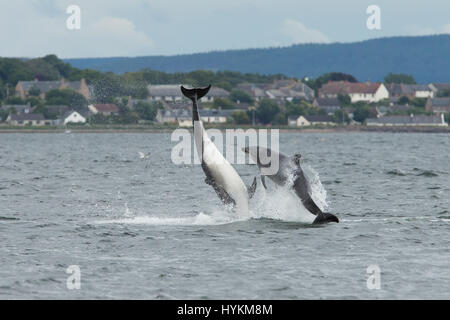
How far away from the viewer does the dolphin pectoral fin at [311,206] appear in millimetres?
28781

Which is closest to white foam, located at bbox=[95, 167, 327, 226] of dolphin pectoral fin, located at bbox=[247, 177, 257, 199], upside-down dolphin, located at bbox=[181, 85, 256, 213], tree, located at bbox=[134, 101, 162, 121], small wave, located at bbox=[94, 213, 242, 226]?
small wave, located at bbox=[94, 213, 242, 226]

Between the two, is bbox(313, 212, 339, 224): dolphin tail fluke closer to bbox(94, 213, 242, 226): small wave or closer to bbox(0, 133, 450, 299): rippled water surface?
bbox(0, 133, 450, 299): rippled water surface

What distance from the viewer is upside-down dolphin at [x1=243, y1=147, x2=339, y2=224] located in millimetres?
28859

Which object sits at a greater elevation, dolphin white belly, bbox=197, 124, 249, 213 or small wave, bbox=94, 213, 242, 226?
dolphin white belly, bbox=197, 124, 249, 213

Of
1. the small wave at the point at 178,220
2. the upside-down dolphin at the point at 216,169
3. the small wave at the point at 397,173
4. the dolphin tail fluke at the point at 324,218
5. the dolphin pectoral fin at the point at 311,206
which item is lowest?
the small wave at the point at 397,173

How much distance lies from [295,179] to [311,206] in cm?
97

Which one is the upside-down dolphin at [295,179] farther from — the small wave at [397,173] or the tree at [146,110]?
the tree at [146,110]

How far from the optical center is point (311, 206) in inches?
1140

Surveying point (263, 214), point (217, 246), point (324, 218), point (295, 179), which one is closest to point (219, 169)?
point (295, 179)

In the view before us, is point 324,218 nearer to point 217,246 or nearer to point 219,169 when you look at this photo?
point 219,169

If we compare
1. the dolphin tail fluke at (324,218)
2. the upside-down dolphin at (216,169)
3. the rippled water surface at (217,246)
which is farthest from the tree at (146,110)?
the dolphin tail fluke at (324,218)

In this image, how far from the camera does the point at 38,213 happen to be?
34.2 metres

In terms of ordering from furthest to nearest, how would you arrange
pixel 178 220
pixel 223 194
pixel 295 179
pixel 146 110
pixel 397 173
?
pixel 146 110 < pixel 397 173 < pixel 178 220 < pixel 223 194 < pixel 295 179
